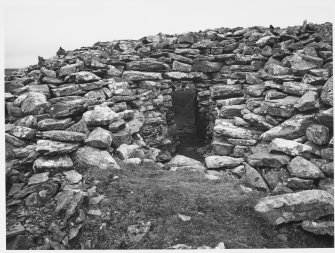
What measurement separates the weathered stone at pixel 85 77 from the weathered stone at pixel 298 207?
9.49 m

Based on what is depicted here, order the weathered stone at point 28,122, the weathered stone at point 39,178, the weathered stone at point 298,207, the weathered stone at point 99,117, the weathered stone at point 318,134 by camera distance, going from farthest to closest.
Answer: the weathered stone at point 99,117 < the weathered stone at point 28,122 < the weathered stone at point 318,134 < the weathered stone at point 39,178 < the weathered stone at point 298,207

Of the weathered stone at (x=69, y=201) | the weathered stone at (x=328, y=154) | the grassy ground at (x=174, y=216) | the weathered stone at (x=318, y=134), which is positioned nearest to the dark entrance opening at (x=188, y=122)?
the weathered stone at (x=318, y=134)

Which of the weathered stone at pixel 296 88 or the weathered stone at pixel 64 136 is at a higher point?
the weathered stone at pixel 296 88

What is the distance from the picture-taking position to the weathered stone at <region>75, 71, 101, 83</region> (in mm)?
12664

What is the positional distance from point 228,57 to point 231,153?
6460 mm

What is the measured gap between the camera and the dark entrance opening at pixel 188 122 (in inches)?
596

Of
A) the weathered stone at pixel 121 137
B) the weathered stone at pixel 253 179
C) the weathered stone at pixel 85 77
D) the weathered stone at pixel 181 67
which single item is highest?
the weathered stone at pixel 181 67

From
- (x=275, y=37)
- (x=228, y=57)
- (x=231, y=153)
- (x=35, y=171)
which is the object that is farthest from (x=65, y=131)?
(x=275, y=37)

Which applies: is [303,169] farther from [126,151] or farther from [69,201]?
[69,201]

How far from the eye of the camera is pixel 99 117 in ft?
34.3

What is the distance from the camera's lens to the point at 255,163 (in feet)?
29.5

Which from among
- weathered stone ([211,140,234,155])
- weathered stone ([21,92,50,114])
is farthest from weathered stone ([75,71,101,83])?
weathered stone ([211,140,234,155])

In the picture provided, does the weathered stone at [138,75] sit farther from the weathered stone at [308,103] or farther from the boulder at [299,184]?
the boulder at [299,184]

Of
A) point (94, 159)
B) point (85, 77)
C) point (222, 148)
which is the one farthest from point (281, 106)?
point (85, 77)
